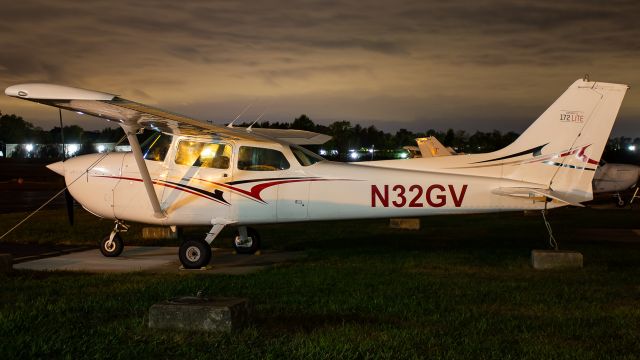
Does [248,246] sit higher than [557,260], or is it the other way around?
[248,246]

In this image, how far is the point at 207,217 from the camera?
39.4 feet

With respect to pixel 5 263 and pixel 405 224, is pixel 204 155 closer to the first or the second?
pixel 5 263

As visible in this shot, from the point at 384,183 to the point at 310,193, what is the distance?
1.22 metres

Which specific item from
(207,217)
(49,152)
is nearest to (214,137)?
(207,217)

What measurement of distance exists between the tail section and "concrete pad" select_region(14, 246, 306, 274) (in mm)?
4499

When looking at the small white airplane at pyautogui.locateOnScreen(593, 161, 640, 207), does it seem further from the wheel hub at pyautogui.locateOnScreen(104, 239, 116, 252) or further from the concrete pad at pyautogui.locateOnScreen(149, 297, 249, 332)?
the concrete pad at pyautogui.locateOnScreen(149, 297, 249, 332)

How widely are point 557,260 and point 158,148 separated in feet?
22.1

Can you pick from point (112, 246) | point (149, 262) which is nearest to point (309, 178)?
point (149, 262)

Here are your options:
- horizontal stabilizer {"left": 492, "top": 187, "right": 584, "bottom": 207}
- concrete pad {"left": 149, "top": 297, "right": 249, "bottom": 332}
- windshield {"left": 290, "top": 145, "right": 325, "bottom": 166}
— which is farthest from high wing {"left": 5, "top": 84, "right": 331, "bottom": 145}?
horizontal stabilizer {"left": 492, "top": 187, "right": 584, "bottom": 207}

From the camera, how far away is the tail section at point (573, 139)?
1132 cm

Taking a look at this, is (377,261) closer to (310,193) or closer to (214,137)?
(310,193)

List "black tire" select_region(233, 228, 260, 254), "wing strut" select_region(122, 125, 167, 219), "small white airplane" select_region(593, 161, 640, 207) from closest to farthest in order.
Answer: "wing strut" select_region(122, 125, 167, 219), "black tire" select_region(233, 228, 260, 254), "small white airplane" select_region(593, 161, 640, 207)

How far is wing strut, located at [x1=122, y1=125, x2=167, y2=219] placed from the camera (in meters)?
11.3

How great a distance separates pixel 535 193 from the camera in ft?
37.2
